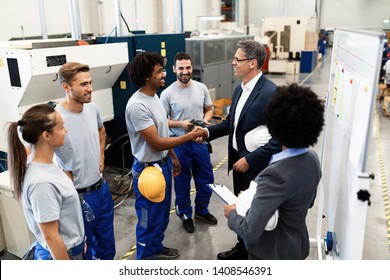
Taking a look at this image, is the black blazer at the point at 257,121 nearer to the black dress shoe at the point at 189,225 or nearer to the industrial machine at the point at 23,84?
the black dress shoe at the point at 189,225

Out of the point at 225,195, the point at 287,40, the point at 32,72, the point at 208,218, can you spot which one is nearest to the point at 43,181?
the point at 225,195

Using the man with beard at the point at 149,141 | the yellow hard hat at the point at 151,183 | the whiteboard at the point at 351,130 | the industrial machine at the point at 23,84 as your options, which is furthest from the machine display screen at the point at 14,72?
the whiteboard at the point at 351,130

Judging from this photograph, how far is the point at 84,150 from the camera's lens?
205 centimetres

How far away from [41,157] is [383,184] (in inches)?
161

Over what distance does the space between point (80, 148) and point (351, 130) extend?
1.51 m

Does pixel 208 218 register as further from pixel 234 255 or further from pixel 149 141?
pixel 149 141

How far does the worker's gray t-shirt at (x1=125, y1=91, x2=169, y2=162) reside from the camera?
2.24m

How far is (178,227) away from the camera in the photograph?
10.8ft

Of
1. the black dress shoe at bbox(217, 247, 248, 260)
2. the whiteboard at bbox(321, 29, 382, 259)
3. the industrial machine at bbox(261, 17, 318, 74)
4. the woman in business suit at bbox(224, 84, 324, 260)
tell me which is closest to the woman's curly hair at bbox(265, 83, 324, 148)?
the woman in business suit at bbox(224, 84, 324, 260)

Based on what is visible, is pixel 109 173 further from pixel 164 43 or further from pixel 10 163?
pixel 10 163

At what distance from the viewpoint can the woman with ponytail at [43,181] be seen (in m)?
1.45

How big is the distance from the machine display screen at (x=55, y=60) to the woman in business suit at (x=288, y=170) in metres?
2.22

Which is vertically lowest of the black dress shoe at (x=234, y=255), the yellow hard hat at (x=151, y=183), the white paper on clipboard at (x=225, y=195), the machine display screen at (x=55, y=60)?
the black dress shoe at (x=234, y=255)

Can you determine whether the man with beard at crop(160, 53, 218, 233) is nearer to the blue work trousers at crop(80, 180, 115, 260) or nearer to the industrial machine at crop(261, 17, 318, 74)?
the blue work trousers at crop(80, 180, 115, 260)
